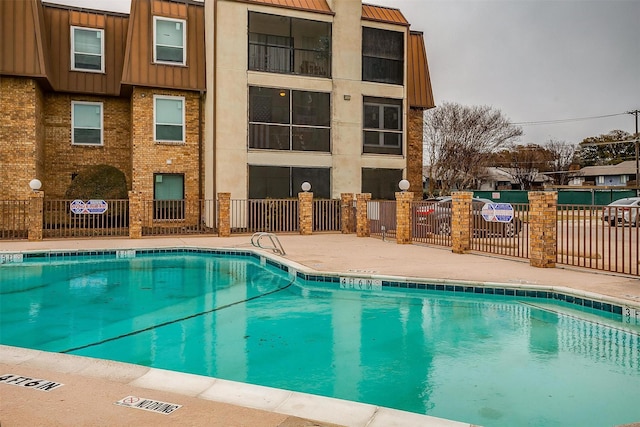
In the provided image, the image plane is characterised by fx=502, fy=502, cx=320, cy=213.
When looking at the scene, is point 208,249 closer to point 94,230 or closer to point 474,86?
point 94,230

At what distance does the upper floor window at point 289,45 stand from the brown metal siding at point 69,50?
5390 millimetres

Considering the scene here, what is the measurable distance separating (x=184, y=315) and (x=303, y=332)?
2029 millimetres

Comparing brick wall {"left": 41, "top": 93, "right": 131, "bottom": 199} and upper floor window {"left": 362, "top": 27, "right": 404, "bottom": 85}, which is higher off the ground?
upper floor window {"left": 362, "top": 27, "right": 404, "bottom": 85}

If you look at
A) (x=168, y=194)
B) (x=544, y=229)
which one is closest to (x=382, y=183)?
(x=168, y=194)

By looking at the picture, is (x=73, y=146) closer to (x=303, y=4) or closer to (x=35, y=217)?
(x=35, y=217)

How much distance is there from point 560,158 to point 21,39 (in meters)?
62.6

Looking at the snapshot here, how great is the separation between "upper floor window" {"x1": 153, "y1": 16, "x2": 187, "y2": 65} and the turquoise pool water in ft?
38.0

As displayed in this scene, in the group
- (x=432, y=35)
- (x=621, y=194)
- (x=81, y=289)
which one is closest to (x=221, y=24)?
(x=81, y=289)

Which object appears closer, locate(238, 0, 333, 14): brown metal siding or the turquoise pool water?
the turquoise pool water

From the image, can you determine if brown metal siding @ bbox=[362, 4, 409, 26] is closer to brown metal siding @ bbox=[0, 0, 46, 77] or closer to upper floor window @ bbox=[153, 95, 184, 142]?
upper floor window @ bbox=[153, 95, 184, 142]

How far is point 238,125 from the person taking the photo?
19156 mm

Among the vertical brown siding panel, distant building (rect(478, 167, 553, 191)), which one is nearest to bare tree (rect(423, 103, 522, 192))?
distant building (rect(478, 167, 553, 191))

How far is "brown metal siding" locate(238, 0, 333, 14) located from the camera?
63.7 ft

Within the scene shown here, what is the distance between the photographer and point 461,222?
1287 centimetres
